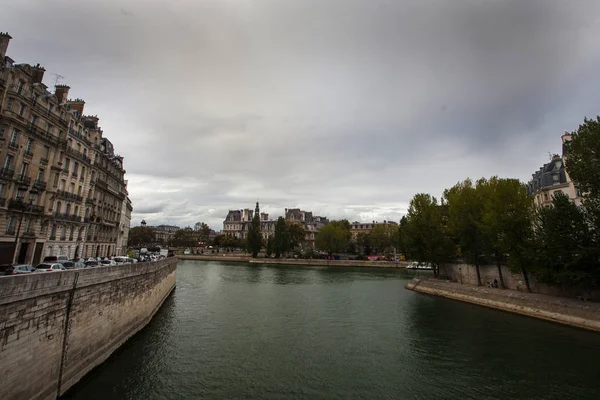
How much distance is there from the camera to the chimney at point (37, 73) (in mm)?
32406

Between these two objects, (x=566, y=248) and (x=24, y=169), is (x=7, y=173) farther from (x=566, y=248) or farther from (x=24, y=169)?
(x=566, y=248)

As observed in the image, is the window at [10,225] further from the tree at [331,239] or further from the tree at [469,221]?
the tree at [331,239]

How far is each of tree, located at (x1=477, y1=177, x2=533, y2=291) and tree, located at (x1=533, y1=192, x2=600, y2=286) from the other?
2.79 metres

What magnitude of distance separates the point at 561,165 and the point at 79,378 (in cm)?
6307

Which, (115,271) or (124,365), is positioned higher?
(115,271)

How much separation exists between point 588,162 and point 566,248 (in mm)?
8121

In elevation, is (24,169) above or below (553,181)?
below

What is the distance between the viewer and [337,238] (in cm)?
11238

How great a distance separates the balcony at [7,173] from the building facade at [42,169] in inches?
3.5

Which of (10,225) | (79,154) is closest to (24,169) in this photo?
(10,225)

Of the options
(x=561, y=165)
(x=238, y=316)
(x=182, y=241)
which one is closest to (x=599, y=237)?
(x=561, y=165)

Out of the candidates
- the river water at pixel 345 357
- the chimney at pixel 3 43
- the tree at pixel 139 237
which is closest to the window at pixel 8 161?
the chimney at pixel 3 43

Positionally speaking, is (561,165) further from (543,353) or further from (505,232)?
(543,353)

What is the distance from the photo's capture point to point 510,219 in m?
35.4
